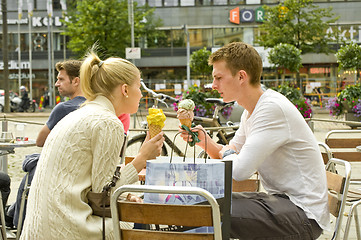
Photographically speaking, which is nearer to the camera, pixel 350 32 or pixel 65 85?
pixel 65 85

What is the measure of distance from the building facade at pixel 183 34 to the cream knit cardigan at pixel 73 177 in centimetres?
4343

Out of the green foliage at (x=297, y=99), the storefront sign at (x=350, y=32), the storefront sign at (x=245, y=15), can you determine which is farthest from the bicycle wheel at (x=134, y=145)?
the storefront sign at (x=350, y=32)

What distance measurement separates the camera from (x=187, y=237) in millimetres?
2492

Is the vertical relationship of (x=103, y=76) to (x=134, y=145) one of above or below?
above

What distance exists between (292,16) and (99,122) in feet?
111

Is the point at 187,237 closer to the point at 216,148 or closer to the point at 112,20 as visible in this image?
the point at 216,148

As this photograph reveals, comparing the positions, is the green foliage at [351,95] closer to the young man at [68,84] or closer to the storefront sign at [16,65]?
the young man at [68,84]

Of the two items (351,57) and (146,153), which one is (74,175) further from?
(351,57)

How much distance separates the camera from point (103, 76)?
3.12 m

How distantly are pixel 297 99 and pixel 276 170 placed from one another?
15422mm

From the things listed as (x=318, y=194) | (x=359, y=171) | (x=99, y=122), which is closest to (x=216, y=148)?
(x=318, y=194)

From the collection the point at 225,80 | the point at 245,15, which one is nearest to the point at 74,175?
the point at 225,80

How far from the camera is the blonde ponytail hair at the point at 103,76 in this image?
3.12m

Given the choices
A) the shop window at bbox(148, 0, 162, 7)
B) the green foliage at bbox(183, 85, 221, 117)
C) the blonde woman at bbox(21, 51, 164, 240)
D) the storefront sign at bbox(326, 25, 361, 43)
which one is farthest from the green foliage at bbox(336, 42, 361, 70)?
the blonde woman at bbox(21, 51, 164, 240)
